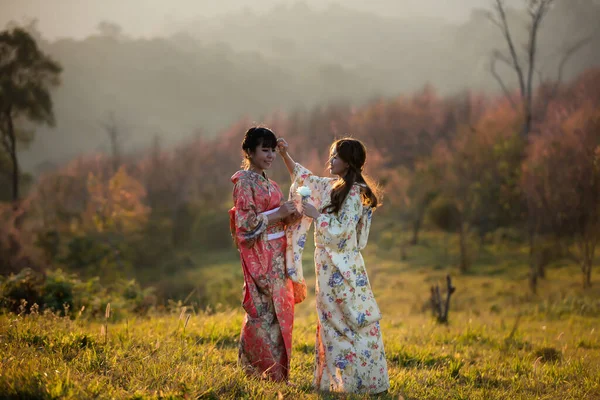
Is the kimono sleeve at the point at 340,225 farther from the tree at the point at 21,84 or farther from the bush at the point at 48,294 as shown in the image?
the tree at the point at 21,84

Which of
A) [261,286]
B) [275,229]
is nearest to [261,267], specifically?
[261,286]

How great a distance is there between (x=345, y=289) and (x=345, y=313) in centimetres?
19

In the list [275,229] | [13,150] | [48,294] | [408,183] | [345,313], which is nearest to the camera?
[345,313]

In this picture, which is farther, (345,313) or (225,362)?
(225,362)

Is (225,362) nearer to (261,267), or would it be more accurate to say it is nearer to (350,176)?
(261,267)

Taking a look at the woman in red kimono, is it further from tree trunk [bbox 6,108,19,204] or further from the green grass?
tree trunk [bbox 6,108,19,204]

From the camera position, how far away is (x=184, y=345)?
167 inches

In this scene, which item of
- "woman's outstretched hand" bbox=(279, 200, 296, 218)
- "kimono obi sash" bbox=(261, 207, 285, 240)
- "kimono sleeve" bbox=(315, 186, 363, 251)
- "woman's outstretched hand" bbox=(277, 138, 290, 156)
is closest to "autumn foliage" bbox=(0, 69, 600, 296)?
"woman's outstretched hand" bbox=(277, 138, 290, 156)

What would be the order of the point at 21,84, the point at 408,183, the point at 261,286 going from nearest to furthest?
1. the point at 261,286
2. the point at 21,84
3. the point at 408,183

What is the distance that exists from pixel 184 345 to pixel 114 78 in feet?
284

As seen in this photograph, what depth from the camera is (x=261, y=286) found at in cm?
396

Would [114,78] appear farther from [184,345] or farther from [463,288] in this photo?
[184,345]

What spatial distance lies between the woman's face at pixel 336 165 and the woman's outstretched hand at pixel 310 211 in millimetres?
340

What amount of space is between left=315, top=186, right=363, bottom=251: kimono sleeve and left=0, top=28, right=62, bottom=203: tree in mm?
19752
